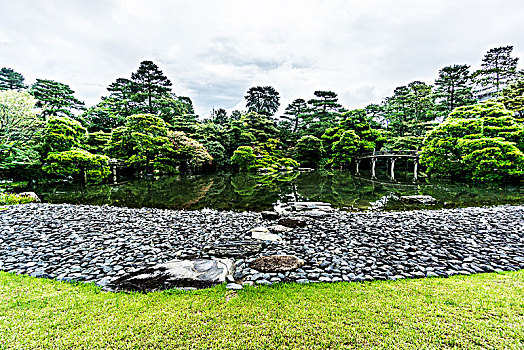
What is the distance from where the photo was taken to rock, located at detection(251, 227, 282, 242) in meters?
5.01

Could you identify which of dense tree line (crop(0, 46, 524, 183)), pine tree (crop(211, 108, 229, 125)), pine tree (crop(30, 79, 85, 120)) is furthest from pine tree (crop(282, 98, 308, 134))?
pine tree (crop(30, 79, 85, 120))

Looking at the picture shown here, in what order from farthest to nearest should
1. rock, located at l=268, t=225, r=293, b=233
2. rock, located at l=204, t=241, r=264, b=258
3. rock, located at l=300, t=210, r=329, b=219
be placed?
1. rock, located at l=300, t=210, r=329, b=219
2. rock, located at l=268, t=225, r=293, b=233
3. rock, located at l=204, t=241, r=264, b=258

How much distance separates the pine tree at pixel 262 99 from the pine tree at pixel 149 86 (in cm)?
1789

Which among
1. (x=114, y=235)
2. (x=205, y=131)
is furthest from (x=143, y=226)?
(x=205, y=131)

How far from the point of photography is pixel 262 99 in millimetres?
43625

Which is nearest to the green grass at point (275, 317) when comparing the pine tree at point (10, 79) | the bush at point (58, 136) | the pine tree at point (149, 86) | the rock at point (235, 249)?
the rock at point (235, 249)

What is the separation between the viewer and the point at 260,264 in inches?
144

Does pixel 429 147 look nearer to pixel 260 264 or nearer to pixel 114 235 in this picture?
pixel 260 264

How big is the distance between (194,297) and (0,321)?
180 cm

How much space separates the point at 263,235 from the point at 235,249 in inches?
38.5

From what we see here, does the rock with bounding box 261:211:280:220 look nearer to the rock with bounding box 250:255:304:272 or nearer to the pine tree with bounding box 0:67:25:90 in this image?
the rock with bounding box 250:255:304:272

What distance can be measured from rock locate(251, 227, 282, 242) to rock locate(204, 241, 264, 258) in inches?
12.6

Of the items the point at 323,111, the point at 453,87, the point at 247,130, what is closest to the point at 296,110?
the point at 323,111

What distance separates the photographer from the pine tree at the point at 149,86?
86.5 feet
